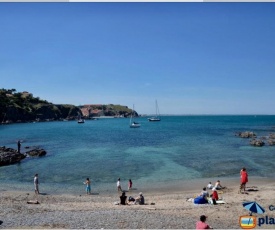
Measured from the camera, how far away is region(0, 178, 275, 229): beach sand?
46.8 ft

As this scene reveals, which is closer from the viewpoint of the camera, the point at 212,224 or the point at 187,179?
the point at 212,224

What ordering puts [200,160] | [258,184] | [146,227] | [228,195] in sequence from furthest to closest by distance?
1. [200,160]
2. [258,184]
3. [228,195]
4. [146,227]

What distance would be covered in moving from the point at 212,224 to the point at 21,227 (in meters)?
8.93

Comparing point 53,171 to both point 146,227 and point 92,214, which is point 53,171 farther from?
point 146,227

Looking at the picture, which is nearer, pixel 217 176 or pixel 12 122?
pixel 217 176

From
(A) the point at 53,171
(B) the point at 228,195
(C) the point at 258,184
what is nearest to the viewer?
(B) the point at 228,195

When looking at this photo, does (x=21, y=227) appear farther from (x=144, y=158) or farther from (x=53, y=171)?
(x=144, y=158)

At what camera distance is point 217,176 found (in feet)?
103

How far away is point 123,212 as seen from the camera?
1659 centimetres

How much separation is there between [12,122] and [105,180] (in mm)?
152758

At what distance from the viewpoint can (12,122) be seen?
6609 inches

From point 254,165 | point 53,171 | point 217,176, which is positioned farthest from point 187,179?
point 53,171

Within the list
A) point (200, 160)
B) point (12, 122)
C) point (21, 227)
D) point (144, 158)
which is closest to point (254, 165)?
point (200, 160)

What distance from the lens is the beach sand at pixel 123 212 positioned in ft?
46.8
